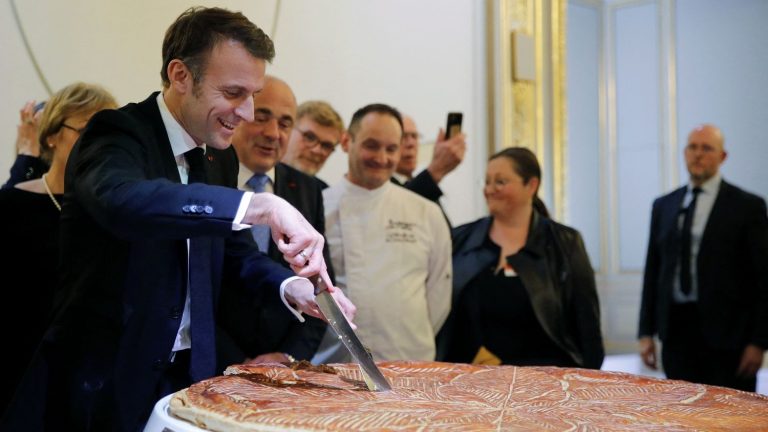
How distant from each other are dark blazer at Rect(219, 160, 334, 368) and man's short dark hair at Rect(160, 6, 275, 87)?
0.68m

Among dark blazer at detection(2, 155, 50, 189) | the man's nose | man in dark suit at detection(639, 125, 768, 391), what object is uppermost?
the man's nose

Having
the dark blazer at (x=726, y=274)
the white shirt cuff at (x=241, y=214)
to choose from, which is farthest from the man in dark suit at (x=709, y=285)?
the white shirt cuff at (x=241, y=214)

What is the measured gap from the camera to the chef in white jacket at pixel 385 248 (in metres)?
3.31

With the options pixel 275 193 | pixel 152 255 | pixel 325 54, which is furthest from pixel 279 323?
pixel 325 54

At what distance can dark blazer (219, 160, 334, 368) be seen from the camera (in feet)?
8.21

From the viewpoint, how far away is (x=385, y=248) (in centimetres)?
339

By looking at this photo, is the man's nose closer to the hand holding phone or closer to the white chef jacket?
the white chef jacket

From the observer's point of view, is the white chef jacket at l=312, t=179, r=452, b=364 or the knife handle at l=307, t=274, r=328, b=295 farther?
the white chef jacket at l=312, t=179, r=452, b=364

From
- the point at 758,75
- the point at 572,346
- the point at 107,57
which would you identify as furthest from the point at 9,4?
the point at 758,75

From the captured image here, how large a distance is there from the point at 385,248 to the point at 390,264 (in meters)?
0.06

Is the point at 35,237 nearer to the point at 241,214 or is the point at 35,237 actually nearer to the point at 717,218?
the point at 241,214

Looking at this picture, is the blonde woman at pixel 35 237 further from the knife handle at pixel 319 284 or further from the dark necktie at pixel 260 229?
→ the knife handle at pixel 319 284

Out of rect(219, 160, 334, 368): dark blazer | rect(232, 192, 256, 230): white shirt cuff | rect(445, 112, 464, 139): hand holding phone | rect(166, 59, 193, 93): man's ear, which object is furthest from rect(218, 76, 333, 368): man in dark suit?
rect(445, 112, 464, 139): hand holding phone

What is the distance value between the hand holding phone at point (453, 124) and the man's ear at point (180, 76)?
230cm
